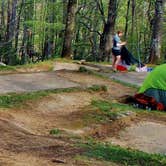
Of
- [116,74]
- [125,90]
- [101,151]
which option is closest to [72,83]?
[125,90]

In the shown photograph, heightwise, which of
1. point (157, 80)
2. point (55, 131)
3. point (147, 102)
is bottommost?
point (147, 102)

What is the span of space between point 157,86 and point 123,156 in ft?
17.3

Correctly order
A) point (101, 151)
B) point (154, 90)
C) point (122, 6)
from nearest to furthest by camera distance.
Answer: point (101, 151), point (154, 90), point (122, 6)

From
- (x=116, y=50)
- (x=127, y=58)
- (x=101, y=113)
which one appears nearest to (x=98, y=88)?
(x=101, y=113)

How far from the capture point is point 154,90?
37.1 ft

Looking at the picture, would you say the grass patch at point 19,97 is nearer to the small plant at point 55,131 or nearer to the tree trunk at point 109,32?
the small plant at point 55,131

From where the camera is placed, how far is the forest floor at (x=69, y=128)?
Answer: 19.1 ft

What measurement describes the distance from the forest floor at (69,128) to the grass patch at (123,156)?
0.17 metres

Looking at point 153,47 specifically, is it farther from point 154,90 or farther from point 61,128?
point 61,128

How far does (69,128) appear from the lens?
8297mm

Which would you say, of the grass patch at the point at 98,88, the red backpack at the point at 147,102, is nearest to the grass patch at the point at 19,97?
the grass patch at the point at 98,88

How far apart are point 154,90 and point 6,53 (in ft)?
81.1

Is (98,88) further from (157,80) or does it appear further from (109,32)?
(109,32)

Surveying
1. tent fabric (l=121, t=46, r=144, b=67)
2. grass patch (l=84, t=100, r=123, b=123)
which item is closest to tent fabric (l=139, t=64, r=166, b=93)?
grass patch (l=84, t=100, r=123, b=123)
